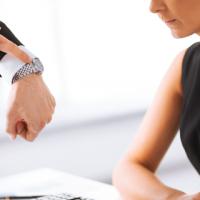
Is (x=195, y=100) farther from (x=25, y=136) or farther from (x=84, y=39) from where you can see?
(x=84, y=39)

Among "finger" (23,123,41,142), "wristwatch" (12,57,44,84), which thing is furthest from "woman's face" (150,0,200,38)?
"finger" (23,123,41,142)

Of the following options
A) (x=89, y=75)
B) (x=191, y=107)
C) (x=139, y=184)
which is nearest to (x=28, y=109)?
(x=139, y=184)

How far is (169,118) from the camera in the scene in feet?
5.48

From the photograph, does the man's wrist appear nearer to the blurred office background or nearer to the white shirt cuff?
the white shirt cuff

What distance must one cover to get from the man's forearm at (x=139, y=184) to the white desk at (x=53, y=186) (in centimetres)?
4

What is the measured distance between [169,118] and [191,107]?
0.10 m

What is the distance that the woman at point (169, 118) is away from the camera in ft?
4.81

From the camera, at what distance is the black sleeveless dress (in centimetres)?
157

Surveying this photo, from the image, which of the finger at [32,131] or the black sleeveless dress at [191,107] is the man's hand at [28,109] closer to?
the finger at [32,131]

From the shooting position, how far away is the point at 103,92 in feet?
10.5

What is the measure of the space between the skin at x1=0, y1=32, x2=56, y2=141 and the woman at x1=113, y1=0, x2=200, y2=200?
41cm

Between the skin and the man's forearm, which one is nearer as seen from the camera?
the skin

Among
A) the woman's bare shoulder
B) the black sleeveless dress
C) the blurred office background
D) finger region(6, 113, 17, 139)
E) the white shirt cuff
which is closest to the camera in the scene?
finger region(6, 113, 17, 139)

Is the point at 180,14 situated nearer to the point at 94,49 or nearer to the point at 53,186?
the point at 53,186
